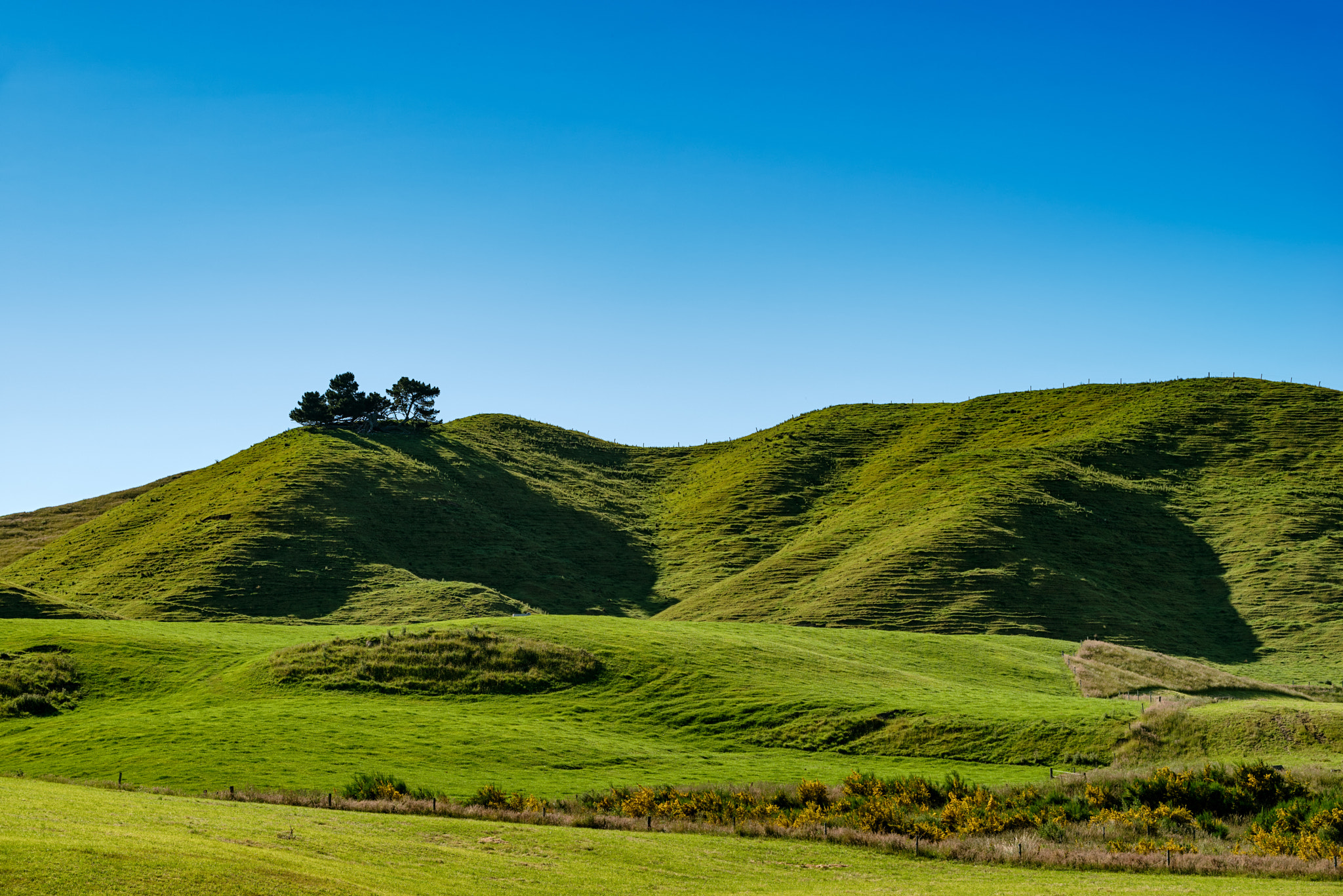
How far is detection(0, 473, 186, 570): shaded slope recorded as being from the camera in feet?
427

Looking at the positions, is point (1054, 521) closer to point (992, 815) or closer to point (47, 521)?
point (992, 815)

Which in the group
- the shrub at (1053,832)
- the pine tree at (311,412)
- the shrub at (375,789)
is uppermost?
the pine tree at (311,412)

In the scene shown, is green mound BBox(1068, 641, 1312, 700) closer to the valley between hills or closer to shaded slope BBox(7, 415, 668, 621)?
the valley between hills

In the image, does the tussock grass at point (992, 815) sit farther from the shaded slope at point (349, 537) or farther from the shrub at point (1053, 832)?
the shaded slope at point (349, 537)

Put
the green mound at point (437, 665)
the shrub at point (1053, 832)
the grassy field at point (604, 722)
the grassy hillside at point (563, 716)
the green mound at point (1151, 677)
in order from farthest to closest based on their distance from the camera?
1. the green mound at point (1151, 677)
2. the green mound at point (437, 665)
3. the grassy hillside at point (563, 716)
4. the grassy field at point (604, 722)
5. the shrub at point (1053, 832)

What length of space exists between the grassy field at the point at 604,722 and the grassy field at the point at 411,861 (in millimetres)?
9165

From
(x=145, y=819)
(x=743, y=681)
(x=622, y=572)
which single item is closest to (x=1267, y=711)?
(x=743, y=681)

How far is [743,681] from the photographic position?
2223 inches

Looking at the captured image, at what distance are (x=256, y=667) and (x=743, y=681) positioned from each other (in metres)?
28.0

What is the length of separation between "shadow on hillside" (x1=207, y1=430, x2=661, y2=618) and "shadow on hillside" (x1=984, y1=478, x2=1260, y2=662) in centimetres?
4060

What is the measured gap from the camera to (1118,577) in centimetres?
10106

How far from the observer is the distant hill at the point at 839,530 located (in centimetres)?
9331

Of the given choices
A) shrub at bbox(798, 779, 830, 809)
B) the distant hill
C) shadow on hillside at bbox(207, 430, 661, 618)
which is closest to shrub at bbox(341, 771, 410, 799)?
shrub at bbox(798, 779, 830, 809)

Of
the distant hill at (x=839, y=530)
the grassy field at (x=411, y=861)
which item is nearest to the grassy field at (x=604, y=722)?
the grassy field at (x=411, y=861)
